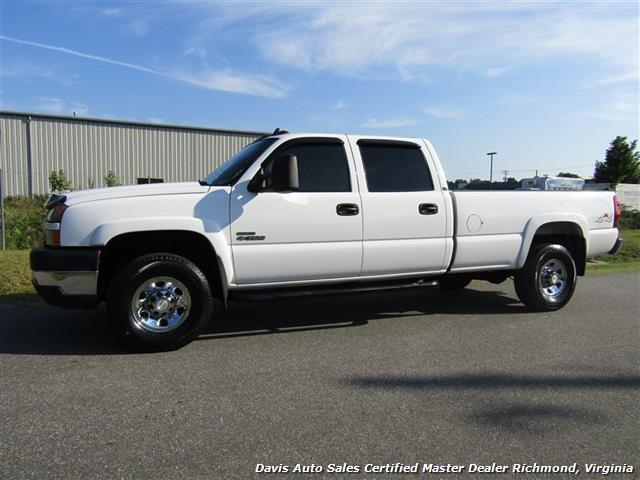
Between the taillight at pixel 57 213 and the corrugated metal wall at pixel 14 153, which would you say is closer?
the taillight at pixel 57 213

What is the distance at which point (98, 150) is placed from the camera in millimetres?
29250

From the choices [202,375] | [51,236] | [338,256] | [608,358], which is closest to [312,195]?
[338,256]

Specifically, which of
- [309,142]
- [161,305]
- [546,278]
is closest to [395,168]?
[309,142]

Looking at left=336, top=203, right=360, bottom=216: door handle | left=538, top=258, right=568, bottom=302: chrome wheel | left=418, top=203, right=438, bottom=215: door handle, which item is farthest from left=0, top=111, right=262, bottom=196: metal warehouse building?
left=538, top=258, right=568, bottom=302: chrome wheel

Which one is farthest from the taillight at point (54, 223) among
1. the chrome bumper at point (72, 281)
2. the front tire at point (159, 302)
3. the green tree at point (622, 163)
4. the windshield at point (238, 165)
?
the green tree at point (622, 163)

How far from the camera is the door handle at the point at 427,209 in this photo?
5.71m

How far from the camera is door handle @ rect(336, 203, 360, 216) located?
532cm

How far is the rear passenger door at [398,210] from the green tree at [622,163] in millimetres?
43785

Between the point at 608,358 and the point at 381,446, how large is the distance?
2895mm

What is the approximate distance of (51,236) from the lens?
4.62 m

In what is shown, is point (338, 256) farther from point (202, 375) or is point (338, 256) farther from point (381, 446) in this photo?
point (381, 446)

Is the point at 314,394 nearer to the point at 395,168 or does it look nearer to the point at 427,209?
the point at 427,209

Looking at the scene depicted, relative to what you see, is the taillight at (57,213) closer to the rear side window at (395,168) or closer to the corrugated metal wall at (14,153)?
the rear side window at (395,168)

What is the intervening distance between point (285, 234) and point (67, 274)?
6.46ft
